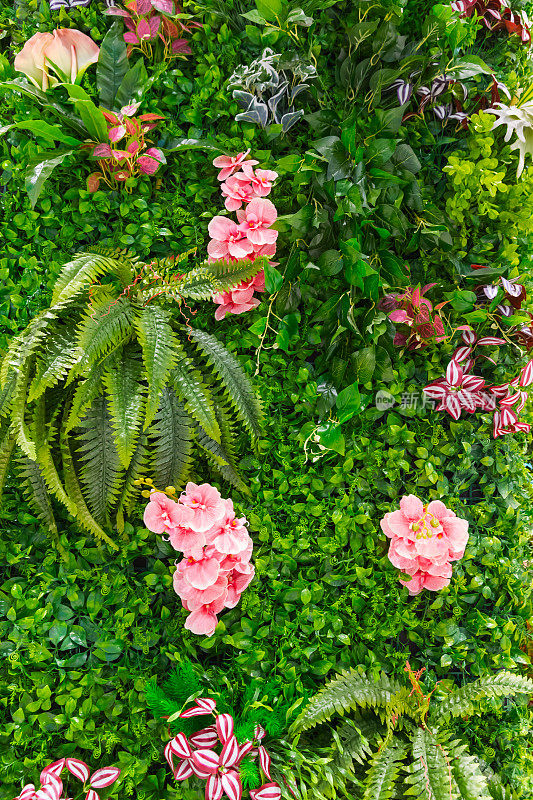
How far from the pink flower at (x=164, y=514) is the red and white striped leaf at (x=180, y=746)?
0.50 meters

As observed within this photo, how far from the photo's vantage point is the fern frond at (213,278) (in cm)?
146

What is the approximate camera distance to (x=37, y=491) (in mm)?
1439

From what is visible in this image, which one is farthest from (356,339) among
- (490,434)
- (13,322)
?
(13,322)

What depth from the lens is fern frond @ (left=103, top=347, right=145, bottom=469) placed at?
1279 mm

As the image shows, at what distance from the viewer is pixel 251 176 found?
1.54m

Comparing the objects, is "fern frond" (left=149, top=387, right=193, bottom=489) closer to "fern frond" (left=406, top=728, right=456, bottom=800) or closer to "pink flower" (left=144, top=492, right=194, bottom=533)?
"pink flower" (left=144, top=492, right=194, bottom=533)

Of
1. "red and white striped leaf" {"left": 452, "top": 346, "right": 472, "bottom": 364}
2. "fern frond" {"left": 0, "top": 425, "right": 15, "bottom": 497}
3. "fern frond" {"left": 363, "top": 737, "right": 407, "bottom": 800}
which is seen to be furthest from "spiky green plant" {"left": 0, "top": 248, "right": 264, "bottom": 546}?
"fern frond" {"left": 363, "top": 737, "right": 407, "bottom": 800}

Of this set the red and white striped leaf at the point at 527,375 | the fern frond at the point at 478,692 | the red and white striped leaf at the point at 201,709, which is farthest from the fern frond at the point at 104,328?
the fern frond at the point at 478,692

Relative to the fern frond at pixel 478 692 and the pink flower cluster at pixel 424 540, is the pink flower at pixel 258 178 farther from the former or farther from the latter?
the fern frond at pixel 478 692

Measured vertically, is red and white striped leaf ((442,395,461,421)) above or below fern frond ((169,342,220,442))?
below

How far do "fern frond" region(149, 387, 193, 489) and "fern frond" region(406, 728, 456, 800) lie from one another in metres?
0.96

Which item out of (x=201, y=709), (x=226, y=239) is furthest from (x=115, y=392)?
(x=201, y=709)

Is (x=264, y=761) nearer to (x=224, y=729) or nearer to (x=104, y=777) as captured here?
(x=224, y=729)

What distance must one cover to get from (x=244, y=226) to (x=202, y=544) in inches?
35.6
